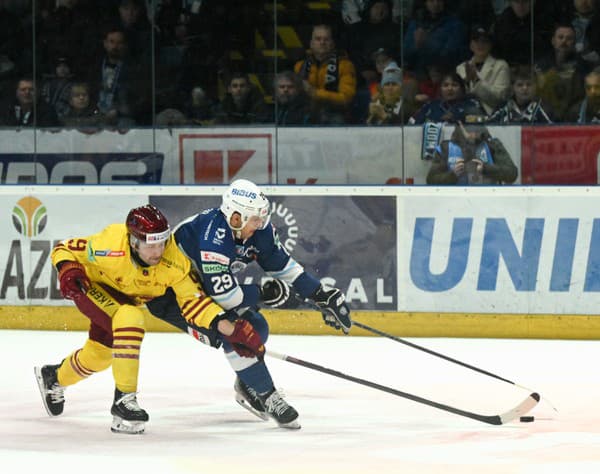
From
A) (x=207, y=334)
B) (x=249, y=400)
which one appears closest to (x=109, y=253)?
(x=207, y=334)

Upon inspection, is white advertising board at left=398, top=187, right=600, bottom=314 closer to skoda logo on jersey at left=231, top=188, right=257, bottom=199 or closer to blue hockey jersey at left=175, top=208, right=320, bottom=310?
blue hockey jersey at left=175, top=208, right=320, bottom=310

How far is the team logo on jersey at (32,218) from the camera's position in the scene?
9008 millimetres

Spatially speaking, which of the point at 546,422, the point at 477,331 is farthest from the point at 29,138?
the point at 546,422

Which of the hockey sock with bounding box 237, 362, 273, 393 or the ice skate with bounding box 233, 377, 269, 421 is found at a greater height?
the hockey sock with bounding box 237, 362, 273, 393

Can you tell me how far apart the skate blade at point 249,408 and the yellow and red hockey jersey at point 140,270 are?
21.5 inches

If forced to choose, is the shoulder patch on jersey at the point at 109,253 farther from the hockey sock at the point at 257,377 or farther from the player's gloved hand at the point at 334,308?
the player's gloved hand at the point at 334,308

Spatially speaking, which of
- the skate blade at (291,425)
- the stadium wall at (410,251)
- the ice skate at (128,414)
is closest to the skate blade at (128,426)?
the ice skate at (128,414)

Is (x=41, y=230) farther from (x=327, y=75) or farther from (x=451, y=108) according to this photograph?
(x=451, y=108)

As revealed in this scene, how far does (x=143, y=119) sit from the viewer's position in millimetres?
10047

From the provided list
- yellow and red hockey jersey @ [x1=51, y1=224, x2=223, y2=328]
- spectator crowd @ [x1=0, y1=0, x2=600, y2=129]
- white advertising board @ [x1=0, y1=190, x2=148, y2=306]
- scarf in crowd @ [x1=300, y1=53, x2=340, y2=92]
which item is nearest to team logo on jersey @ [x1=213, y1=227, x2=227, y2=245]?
yellow and red hockey jersey @ [x1=51, y1=224, x2=223, y2=328]

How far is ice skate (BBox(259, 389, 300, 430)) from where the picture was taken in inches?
229

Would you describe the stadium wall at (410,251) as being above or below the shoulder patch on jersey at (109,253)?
below

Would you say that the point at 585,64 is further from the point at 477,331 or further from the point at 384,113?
the point at 477,331

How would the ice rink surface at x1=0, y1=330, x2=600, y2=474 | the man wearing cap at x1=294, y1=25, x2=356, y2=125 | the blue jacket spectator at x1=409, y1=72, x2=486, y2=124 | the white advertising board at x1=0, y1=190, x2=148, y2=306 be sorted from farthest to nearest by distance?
1. the man wearing cap at x1=294, y1=25, x2=356, y2=125
2. the blue jacket spectator at x1=409, y1=72, x2=486, y2=124
3. the white advertising board at x1=0, y1=190, x2=148, y2=306
4. the ice rink surface at x1=0, y1=330, x2=600, y2=474
